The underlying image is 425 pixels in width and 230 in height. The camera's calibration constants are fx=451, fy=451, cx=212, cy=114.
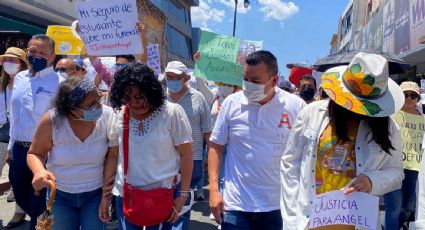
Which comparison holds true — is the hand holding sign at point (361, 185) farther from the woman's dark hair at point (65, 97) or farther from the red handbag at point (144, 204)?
the woman's dark hair at point (65, 97)

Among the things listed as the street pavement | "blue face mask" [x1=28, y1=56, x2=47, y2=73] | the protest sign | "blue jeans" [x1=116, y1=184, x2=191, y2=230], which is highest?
the protest sign

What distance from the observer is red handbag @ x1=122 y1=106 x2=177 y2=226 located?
2967 mm

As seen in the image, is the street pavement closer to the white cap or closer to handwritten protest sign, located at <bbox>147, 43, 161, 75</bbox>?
the white cap

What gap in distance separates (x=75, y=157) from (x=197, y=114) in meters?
2.33

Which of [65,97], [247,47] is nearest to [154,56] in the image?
[247,47]

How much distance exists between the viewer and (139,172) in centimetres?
301

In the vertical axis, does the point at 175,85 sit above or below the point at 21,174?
above

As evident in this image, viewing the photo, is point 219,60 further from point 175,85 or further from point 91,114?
point 91,114

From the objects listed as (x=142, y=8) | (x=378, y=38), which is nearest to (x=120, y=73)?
(x=378, y=38)

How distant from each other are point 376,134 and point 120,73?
1.68m

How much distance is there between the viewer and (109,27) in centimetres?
560

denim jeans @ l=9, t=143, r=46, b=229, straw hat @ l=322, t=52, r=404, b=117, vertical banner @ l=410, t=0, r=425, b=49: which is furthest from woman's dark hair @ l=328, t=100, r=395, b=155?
vertical banner @ l=410, t=0, r=425, b=49

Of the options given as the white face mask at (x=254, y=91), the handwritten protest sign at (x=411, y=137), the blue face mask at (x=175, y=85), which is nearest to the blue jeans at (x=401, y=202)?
the handwritten protest sign at (x=411, y=137)

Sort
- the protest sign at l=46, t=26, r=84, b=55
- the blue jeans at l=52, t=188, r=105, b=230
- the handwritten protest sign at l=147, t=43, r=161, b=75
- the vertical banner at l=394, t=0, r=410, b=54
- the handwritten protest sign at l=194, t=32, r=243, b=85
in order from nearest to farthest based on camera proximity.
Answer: the blue jeans at l=52, t=188, r=105, b=230 → the handwritten protest sign at l=194, t=32, r=243, b=85 → the handwritten protest sign at l=147, t=43, r=161, b=75 → the protest sign at l=46, t=26, r=84, b=55 → the vertical banner at l=394, t=0, r=410, b=54
